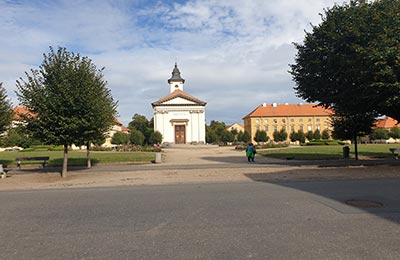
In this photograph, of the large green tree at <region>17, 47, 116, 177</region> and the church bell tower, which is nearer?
the large green tree at <region>17, 47, 116, 177</region>

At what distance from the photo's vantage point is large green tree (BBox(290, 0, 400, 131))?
15047mm

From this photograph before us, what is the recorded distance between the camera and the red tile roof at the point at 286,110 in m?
105

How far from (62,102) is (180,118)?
56826 mm

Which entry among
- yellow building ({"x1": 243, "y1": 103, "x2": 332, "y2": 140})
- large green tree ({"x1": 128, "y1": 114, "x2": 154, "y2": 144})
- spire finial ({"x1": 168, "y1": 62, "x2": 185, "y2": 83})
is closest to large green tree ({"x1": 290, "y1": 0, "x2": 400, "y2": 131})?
spire finial ({"x1": 168, "y1": 62, "x2": 185, "y2": 83})

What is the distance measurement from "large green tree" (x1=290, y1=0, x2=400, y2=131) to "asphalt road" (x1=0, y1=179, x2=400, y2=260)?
7.78m

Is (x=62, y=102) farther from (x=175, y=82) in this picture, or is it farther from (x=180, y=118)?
(x=175, y=82)

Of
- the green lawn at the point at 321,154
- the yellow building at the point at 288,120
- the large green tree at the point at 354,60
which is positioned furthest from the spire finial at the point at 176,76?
the large green tree at the point at 354,60

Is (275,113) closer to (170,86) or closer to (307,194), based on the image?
(170,86)

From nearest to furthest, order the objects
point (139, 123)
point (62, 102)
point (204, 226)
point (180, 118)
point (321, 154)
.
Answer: point (204, 226), point (62, 102), point (321, 154), point (180, 118), point (139, 123)

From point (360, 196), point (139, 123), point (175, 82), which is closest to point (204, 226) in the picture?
point (360, 196)

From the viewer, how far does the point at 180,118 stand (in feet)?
237

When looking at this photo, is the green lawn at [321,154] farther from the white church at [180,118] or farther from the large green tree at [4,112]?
the white church at [180,118]

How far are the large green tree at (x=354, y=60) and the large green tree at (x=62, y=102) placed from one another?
12995 mm

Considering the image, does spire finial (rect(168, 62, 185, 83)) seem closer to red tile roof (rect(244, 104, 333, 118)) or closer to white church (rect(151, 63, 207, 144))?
white church (rect(151, 63, 207, 144))
